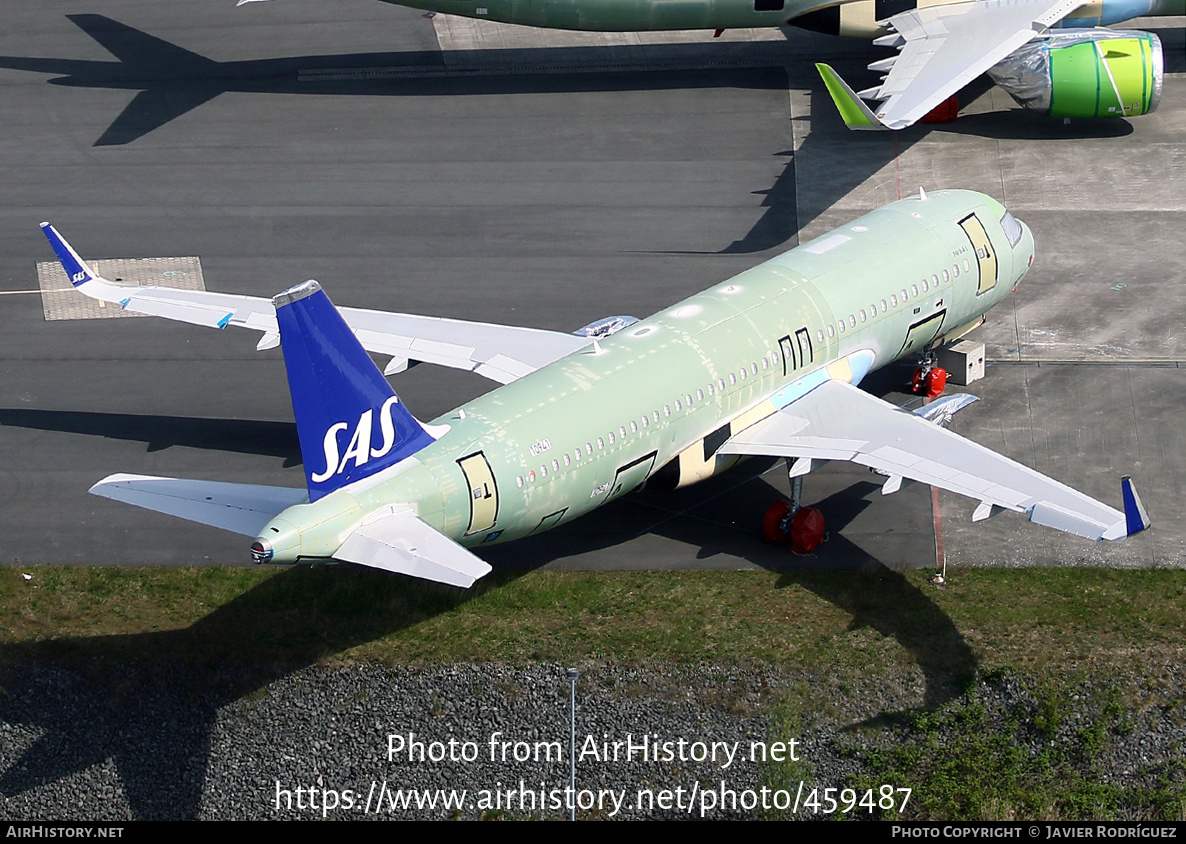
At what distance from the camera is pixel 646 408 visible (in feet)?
112

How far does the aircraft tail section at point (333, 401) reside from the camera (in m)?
27.0

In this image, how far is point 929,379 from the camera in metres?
42.1

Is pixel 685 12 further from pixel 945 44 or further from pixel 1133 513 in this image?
pixel 1133 513

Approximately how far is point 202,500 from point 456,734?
752 cm

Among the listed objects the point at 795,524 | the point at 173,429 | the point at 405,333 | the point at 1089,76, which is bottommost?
the point at 795,524

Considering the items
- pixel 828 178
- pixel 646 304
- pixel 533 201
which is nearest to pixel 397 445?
pixel 646 304

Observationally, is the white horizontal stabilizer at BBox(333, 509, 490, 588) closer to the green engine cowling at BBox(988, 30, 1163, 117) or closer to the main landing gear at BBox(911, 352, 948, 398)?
the main landing gear at BBox(911, 352, 948, 398)

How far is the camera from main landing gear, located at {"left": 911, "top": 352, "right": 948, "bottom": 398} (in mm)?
42062

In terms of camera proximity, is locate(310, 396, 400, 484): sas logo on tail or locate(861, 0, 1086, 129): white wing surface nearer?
locate(310, 396, 400, 484): sas logo on tail

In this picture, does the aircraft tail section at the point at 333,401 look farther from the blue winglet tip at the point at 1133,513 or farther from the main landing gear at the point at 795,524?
the blue winglet tip at the point at 1133,513

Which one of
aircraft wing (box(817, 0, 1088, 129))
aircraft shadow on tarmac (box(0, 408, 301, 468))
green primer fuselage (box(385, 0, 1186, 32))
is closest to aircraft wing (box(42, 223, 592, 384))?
aircraft shadow on tarmac (box(0, 408, 301, 468))

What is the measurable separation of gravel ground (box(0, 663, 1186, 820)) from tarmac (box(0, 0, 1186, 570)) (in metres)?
4.95

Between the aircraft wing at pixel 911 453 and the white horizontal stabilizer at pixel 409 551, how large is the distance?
9734 mm

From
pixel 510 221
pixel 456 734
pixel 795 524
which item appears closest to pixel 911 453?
pixel 795 524
